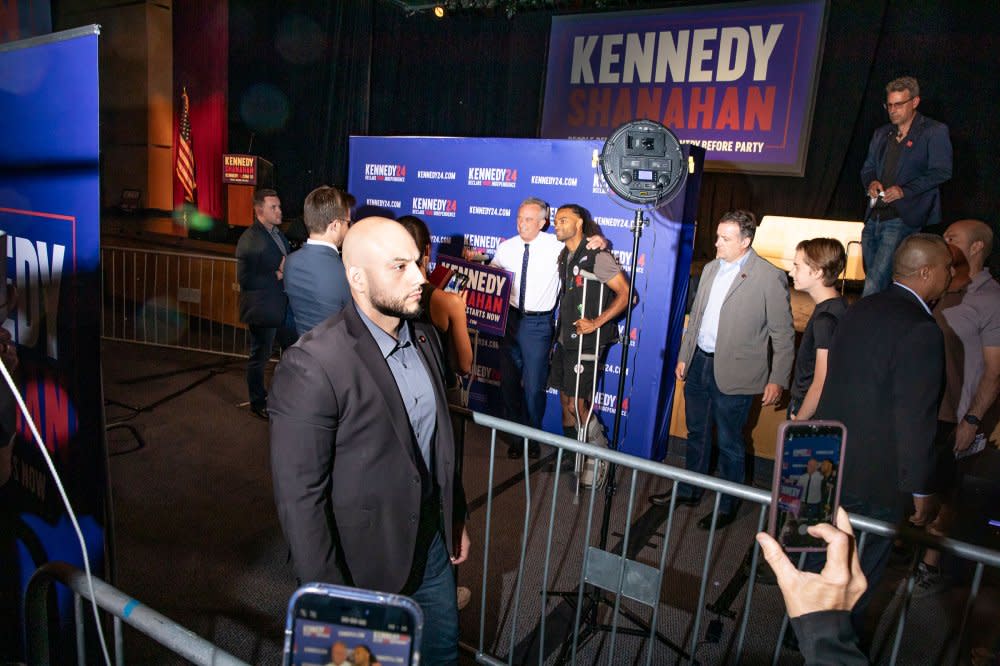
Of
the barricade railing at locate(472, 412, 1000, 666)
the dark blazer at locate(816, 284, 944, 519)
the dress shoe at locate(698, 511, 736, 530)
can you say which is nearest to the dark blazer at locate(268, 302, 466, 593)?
the barricade railing at locate(472, 412, 1000, 666)

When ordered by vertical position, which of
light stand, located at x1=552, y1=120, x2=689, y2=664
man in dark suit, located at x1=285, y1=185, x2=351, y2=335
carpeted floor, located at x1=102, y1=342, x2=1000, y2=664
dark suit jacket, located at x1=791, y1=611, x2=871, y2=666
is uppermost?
light stand, located at x1=552, y1=120, x2=689, y2=664

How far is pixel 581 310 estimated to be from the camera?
4.97m

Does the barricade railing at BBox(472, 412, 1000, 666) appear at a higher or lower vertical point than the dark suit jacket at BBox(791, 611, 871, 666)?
lower

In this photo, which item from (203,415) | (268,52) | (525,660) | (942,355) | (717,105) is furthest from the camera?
(268,52)

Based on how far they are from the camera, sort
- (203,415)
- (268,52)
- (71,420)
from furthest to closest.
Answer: (268,52) < (203,415) < (71,420)

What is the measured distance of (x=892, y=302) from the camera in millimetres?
2691

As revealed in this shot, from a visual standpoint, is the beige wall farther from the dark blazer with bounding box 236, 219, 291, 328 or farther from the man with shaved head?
the man with shaved head

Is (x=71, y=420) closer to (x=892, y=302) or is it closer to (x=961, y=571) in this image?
(x=892, y=302)

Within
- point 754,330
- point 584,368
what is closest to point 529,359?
point 584,368

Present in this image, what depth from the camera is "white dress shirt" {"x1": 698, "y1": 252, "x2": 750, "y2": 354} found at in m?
4.34

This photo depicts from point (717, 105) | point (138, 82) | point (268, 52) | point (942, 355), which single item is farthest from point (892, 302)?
point (138, 82)

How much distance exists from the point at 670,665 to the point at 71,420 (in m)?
2.68

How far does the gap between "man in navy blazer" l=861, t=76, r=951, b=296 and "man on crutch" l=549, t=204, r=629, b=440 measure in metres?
2.58

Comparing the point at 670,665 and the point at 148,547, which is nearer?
the point at 670,665
